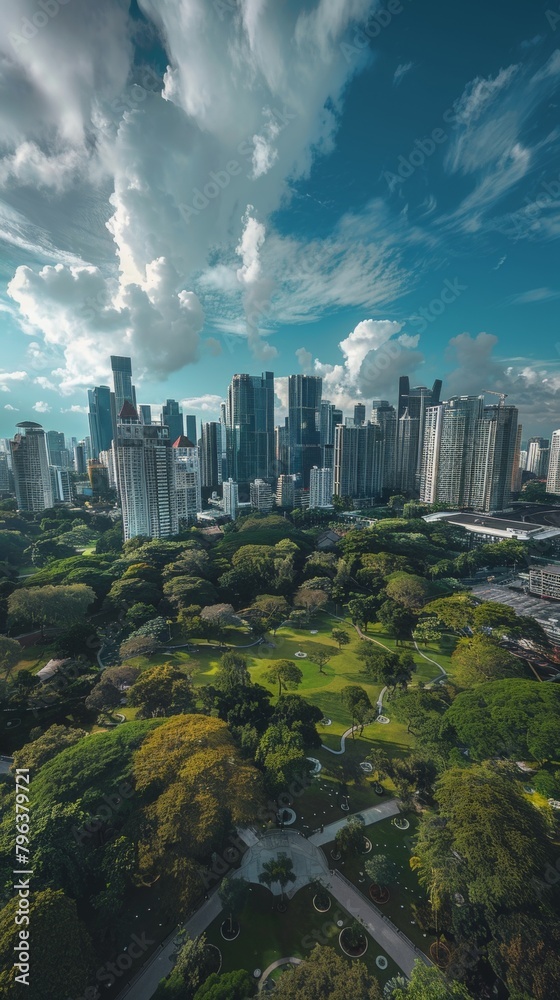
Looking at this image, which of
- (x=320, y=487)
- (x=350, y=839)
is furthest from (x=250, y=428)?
(x=350, y=839)

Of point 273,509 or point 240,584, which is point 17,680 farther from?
point 273,509

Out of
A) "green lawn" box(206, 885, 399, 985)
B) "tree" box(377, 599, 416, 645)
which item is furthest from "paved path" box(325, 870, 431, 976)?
"tree" box(377, 599, 416, 645)

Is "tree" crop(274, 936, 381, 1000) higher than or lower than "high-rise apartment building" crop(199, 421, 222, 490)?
lower

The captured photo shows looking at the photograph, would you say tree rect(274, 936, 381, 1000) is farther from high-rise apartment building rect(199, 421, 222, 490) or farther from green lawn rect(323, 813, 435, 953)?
high-rise apartment building rect(199, 421, 222, 490)

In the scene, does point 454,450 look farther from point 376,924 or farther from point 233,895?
point 233,895

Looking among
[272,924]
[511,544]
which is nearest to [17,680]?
[272,924]
